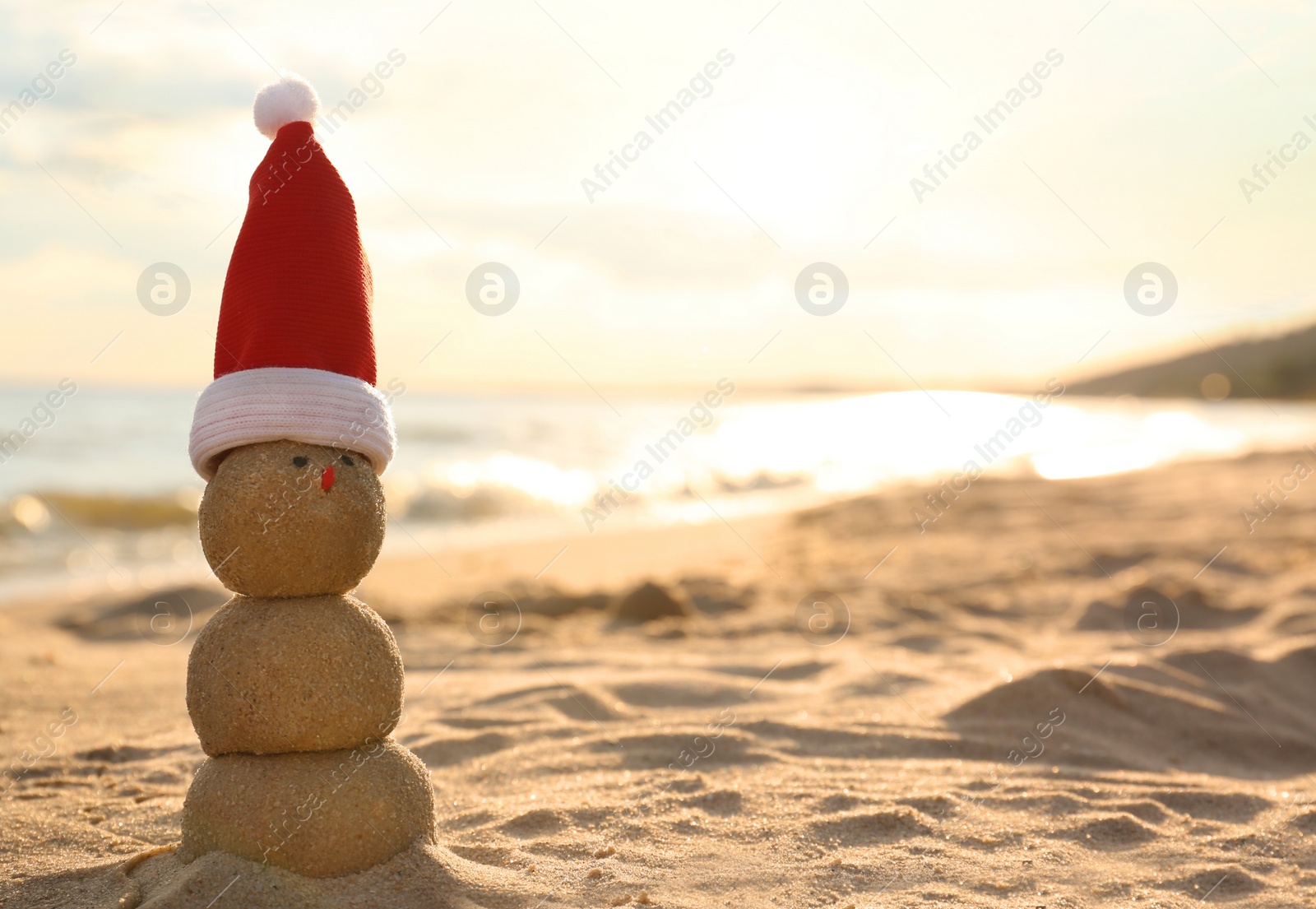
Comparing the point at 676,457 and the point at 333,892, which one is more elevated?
the point at 676,457

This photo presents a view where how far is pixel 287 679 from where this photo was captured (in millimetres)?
2688

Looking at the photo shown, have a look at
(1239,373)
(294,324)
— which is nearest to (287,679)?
(294,324)

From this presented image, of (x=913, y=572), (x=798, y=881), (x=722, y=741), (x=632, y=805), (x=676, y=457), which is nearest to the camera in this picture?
(x=798, y=881)

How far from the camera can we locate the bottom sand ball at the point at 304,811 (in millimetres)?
2662

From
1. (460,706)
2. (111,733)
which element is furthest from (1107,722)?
(111,733)

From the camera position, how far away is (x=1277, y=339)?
68.9 m

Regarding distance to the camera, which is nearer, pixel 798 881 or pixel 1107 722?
pixel 798 881

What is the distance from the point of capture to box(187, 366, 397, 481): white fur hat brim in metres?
2.76

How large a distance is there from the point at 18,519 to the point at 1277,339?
7946 centimetres

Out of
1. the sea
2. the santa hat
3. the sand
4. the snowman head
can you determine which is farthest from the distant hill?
the snowman head

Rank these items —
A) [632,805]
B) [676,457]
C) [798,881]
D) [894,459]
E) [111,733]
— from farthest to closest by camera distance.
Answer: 1. [894,459]
2. [676,457]
3. [111,733]
4. [632,805]
5. [798,881]

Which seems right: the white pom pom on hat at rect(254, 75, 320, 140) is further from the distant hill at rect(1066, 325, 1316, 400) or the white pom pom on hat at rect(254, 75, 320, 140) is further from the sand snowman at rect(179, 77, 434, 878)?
the distant hill at rect(1066, 325, 1316, 400)

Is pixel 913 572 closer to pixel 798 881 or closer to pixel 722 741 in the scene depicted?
pixel 722 741

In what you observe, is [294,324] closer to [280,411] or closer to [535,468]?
[280,411]
